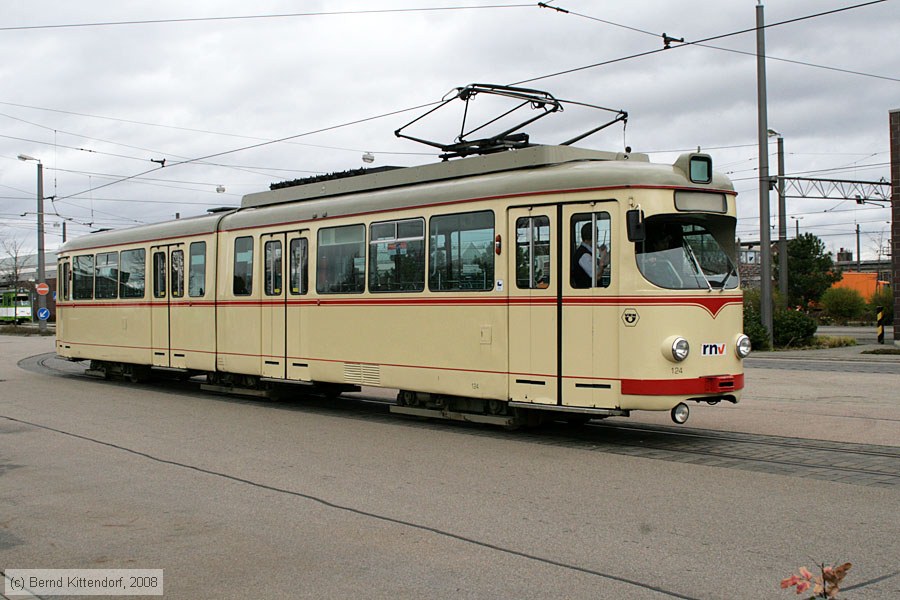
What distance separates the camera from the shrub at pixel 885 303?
51.8 m

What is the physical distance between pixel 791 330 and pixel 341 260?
1992cm

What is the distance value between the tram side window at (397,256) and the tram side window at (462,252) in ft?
0.79

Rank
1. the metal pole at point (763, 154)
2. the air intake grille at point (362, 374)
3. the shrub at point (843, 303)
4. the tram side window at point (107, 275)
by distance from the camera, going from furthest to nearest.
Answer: the shrub at point (843, 303) < the metal pole at point (763, 154) < the tram side window at point (107, 275) < the air intake grille at point (362, 374)

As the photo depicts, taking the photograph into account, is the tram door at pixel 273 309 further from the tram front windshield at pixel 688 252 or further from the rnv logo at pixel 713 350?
the rnv logo at pixel 713 350

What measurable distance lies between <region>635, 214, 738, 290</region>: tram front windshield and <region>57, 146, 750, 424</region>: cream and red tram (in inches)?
0.6

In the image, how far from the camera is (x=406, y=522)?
7141 millimetres

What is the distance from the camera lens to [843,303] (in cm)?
5516

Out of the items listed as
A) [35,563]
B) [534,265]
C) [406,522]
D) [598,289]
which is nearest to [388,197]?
[534,265]

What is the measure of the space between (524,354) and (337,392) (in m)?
5.85

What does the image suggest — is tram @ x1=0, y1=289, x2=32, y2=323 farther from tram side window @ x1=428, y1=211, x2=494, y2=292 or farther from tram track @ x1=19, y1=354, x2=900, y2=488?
tram side window @ x1=428, y1=211, x2=494, y2=292

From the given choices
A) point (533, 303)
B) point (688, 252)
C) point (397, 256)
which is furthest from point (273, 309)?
point (688, 252)

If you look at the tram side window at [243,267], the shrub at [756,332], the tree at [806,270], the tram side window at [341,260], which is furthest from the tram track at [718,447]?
the tree at [806,270]

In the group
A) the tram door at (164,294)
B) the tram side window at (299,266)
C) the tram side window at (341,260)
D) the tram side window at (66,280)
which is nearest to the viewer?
the tram side window at (341,260)

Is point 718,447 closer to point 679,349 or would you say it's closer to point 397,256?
point 679,349
